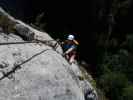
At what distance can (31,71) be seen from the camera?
473 inches

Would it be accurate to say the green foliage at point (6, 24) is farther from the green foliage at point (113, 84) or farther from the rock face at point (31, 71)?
the green foliage at point (113, 84)

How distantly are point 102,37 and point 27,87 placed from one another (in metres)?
16.5

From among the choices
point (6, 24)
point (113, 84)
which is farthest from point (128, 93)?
point (6, 24)

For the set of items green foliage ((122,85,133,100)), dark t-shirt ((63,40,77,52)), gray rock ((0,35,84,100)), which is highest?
dark t-shirt ((63,40,77,52))

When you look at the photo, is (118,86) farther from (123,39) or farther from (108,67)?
(123,39)

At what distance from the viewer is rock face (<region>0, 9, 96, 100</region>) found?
37.3 feet

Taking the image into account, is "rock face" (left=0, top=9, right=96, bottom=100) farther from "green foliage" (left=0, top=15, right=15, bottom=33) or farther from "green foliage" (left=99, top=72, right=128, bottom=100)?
"green foliage" (left=99, top=72, right=128, bottom=100)

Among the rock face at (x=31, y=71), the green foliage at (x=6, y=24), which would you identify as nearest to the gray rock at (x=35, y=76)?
the rock face at (x=31, y=71)

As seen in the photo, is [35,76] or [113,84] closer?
[35,76]

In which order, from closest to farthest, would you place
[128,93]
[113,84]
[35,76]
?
[35,76], [128,93], [113,84]

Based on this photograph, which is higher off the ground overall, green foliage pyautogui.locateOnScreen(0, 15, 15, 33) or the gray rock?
green foliage pyautogui.locateOnScreen(0, 15, 15, 33)

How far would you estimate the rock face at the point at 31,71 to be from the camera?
1136cm

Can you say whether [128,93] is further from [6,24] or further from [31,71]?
[31,71]

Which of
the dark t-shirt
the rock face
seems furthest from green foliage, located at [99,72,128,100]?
the rock face
